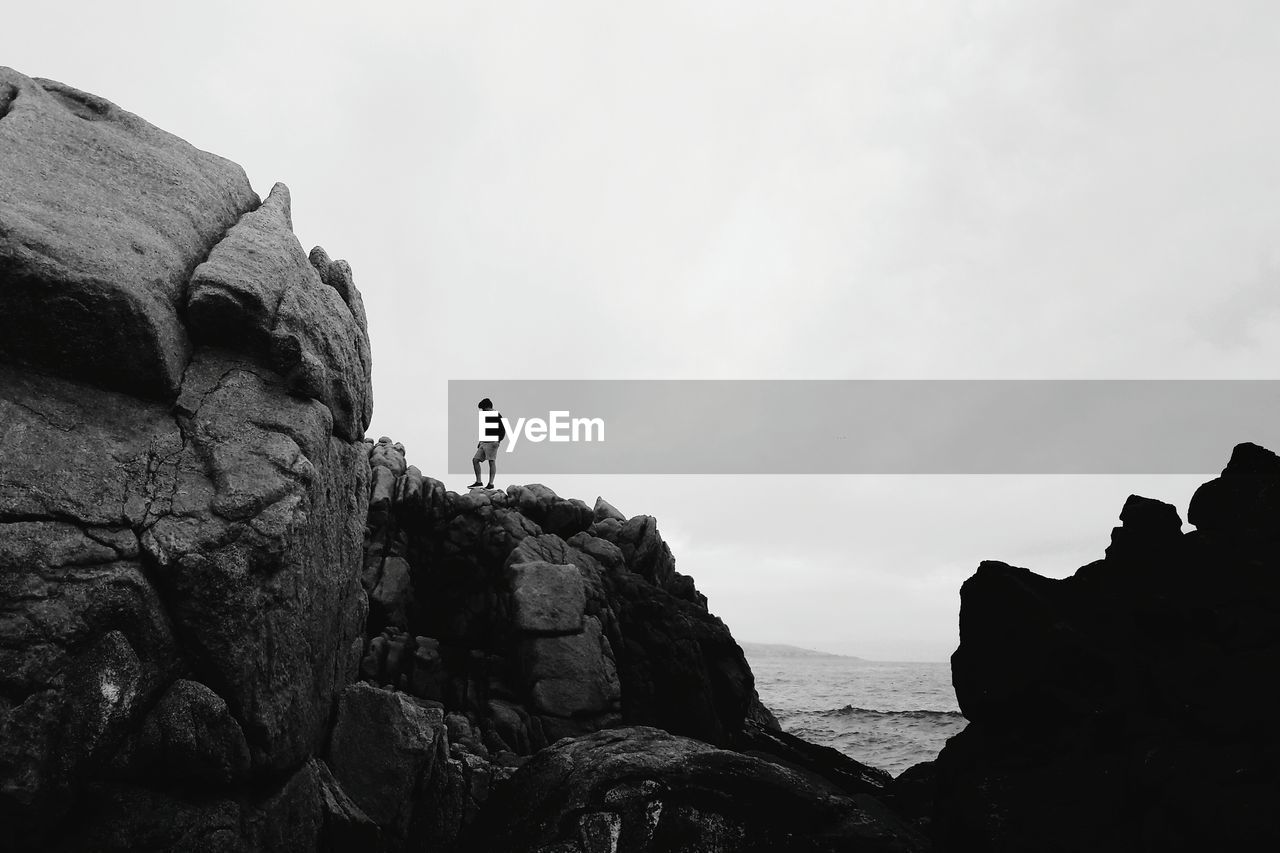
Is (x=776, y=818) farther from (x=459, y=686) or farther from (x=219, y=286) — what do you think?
(x=459, y=686)

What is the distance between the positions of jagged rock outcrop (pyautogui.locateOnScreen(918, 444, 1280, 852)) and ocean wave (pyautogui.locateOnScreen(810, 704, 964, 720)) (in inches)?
1910

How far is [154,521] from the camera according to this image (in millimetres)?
11062

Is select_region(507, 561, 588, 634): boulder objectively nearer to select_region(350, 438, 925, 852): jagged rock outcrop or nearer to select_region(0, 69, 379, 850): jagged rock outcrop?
→ select_region(350, 438, 925, 852): jagged rock outcrop

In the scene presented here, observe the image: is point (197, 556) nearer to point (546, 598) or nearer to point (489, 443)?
point (546, 598)

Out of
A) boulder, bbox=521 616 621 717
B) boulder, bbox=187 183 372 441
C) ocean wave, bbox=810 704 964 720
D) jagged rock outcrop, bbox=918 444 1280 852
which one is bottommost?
ocean wave, bbox=810 704 964 720

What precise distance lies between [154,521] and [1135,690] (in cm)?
1292

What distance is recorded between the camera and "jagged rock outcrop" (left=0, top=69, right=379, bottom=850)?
9734 mm

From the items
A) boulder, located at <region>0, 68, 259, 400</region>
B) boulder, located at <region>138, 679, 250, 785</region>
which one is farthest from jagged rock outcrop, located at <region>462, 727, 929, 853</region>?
boulder, located at <region>0, 68, 259, 400</region>

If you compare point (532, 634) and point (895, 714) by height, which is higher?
point (532, 634)

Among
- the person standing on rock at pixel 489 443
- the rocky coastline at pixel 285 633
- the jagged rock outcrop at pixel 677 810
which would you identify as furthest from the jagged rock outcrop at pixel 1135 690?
the person standing on rock at pixel 489 443

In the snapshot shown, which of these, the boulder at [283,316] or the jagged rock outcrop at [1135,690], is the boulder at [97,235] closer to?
the boulder at [283,316]

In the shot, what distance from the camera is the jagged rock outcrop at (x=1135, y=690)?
7438 mm

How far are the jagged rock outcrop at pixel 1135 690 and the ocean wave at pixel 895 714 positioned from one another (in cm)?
4851

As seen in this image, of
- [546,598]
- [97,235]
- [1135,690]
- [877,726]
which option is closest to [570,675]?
[546,598]
